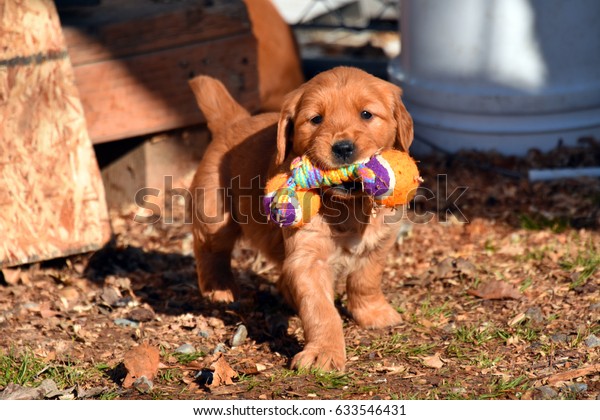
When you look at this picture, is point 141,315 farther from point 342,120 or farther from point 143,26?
point 143,26

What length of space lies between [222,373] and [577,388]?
1467 mm

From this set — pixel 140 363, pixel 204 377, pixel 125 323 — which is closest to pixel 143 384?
pixel 140 363

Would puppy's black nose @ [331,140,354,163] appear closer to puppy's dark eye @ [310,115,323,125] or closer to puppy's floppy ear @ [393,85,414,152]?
puppy's dark eye @ [310,115,323,125]

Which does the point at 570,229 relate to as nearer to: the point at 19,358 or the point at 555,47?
the point at 555,47

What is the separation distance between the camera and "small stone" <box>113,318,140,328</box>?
463 cm

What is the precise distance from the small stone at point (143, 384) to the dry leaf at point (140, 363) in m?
0.03

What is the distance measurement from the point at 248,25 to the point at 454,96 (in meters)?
1.56

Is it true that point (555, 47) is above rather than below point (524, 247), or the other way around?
above

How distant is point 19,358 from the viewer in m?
4.11

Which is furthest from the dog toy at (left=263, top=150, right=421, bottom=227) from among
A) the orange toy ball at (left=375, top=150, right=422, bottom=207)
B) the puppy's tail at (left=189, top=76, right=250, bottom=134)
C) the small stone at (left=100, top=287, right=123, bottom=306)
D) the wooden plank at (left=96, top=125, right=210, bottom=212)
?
the wooden plank at (left=96, top=125, right=210, bottom=212)

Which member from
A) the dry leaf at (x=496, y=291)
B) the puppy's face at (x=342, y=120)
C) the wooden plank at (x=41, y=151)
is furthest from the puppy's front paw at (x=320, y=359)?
the wooden plank at (x=41, y=151)

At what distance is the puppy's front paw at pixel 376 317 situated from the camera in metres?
4.53

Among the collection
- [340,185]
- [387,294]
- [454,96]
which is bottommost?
[387,294]

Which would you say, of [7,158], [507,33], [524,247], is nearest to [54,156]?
[7,158]
